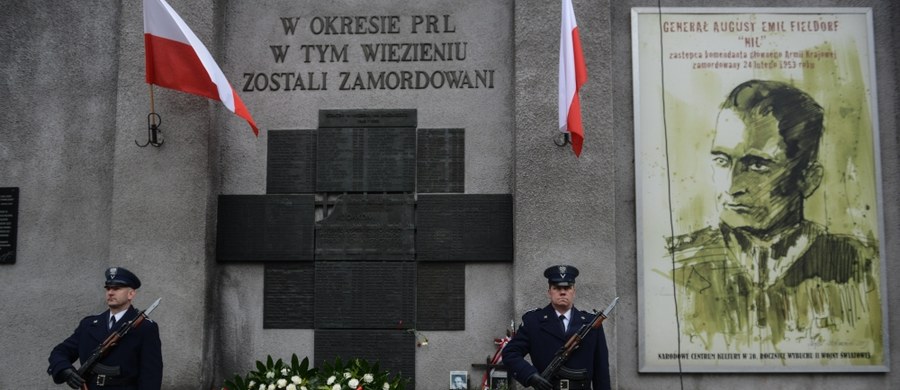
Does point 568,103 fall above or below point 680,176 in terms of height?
above

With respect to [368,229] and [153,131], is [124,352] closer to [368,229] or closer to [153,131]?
[153,131]

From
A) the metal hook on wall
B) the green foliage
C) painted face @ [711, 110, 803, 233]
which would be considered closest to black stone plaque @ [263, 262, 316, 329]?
the green foliage

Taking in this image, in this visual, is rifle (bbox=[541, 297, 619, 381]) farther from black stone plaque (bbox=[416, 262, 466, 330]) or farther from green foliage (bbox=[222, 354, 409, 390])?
black stone plaque (bbox=[416, 262, 466, 330])

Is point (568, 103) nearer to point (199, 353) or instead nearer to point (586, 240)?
point (586, 240)

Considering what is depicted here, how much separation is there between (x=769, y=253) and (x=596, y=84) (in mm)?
2119

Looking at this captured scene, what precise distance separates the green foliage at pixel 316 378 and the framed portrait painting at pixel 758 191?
2302 millimetres

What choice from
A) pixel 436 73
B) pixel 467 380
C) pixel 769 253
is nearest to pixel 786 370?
pixel 769 253

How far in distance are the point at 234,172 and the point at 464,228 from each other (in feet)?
7.19

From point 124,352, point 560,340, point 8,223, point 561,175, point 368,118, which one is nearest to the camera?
point 560,340

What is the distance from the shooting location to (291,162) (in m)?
8.41

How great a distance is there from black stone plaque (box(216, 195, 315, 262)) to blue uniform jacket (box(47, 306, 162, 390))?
62.5 inches

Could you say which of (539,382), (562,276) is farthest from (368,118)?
(539,382)

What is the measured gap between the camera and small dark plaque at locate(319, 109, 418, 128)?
27.5 feet

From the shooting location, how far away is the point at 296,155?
8414mm
